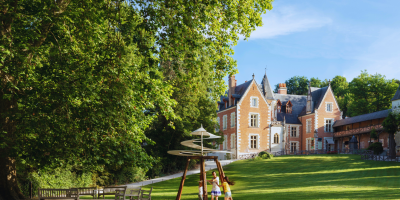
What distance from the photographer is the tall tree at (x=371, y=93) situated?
53.8 metres

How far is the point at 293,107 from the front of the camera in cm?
5088

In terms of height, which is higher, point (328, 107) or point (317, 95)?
point (317, 95)

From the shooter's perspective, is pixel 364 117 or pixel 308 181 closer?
pixel 308 181

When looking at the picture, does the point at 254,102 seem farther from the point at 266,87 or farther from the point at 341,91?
the point at 341,91

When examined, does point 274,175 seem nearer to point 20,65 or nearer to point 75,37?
point 75,37

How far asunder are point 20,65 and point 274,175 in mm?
20683

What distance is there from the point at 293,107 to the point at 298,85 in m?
27.2

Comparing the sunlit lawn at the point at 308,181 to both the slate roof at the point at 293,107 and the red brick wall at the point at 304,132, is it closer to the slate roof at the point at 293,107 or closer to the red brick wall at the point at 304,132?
the red brick wall at the point at 304,132

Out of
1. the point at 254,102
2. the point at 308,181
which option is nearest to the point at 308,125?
the point at 254,102

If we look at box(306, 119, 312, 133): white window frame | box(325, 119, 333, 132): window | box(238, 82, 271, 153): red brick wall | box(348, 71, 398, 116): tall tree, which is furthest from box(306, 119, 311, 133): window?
box(348, 71, 398, 116): tall tree

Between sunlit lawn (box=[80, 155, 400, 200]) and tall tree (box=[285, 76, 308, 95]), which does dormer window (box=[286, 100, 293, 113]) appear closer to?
sunlit lawn (box=[80, 155, 400, 200])

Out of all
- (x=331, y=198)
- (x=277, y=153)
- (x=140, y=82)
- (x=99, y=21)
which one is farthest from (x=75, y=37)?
(x=277, y=153)

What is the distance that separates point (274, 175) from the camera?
25922 millimetres

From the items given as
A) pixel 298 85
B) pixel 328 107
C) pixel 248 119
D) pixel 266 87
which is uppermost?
pixel 298 85
